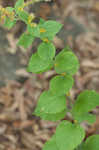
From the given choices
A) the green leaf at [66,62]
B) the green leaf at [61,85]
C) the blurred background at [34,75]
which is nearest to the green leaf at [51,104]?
the green leaf at [61,85]

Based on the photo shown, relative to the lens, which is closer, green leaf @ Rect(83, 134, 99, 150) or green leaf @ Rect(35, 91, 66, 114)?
green leaf @ Rect(35, 91, 66, 114)

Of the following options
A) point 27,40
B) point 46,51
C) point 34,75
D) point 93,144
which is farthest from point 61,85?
point 34,75

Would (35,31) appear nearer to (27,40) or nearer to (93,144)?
(27,40)

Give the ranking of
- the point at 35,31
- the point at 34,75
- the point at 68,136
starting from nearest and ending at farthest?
1. the point at 35,31
2. the point at 68,136
3. the point at 34,75

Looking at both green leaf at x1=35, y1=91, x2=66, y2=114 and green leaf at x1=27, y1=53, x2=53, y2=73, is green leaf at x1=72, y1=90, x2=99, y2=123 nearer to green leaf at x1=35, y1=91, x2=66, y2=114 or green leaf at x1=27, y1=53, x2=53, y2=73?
green leaf at x1=35, y1=91, x2=66, y2=114

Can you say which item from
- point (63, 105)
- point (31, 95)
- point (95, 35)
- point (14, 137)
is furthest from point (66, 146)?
point (95, 35)

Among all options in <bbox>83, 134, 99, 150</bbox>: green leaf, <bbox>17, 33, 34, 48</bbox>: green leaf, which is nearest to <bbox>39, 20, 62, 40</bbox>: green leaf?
<bbox>17, 33, 34, 48</bbox>: green leaf

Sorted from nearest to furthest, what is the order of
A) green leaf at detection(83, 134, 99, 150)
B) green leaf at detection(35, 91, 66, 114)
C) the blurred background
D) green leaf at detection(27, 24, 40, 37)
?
green leaf at detection(27, 24, 40, 37) → green leaf at detection(35, 91, 66, 114) → green leaf at detection(83, 134, 99, 150) → the blurred background
